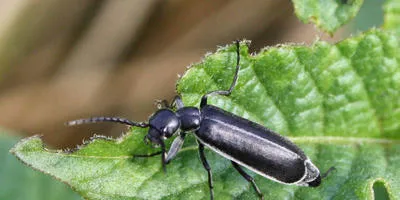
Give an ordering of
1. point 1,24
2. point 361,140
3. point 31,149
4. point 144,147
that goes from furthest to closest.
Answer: point 1,24 → point 361,140 → point 144,147 → point 31,149

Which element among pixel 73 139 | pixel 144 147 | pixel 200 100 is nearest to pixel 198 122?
pixel 200 100

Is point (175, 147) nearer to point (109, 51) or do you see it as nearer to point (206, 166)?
point (206, 166)

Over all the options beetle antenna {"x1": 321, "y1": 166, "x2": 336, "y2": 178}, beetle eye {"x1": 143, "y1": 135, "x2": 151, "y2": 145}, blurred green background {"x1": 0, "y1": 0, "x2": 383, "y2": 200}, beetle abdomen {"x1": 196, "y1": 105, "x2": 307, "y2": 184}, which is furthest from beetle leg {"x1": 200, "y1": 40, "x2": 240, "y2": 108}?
blurred green background {"x1": 0, "y1": 0, "x2": 383, "y2": 200}

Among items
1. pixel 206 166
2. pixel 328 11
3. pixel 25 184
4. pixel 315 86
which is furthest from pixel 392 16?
pixel 25 184

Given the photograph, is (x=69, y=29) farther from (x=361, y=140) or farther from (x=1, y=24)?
(x=361, y=140)

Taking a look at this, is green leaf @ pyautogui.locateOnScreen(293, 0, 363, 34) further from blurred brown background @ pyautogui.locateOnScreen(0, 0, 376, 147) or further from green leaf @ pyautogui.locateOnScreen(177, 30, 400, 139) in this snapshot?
blurred brown background @ pyautogui.locateOnScreen(0, 0, 376, 147)
